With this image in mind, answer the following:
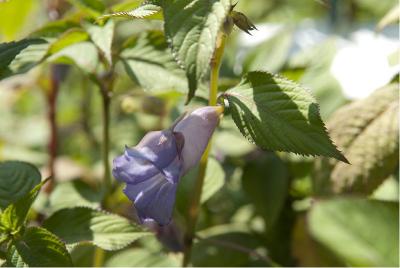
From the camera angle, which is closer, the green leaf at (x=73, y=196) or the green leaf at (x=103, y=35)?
the green leaf at (x=103, y=35)

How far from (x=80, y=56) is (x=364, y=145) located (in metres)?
0.41

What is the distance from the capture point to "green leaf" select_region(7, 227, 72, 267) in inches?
28.4

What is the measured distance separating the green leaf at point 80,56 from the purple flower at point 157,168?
26 cm

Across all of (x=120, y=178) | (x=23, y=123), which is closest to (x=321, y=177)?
(x=120, y=178)

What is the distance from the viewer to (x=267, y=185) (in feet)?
3.88

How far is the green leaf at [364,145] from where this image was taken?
0.92 metres

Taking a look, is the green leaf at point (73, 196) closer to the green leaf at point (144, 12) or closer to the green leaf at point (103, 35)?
the green leaf at point (103, 35)

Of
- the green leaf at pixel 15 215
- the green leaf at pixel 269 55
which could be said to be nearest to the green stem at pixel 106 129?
the green leaf at pixel 15 215

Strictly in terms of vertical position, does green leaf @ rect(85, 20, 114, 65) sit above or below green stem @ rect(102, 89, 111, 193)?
above

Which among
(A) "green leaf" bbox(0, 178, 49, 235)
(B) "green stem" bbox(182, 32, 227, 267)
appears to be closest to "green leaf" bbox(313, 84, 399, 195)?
(B) "green stem" bbox(182, 32, 227, 267)

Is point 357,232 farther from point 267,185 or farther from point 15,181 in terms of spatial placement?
point 267,185

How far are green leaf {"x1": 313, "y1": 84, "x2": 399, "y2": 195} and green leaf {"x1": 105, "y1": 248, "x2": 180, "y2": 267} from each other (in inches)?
9.0

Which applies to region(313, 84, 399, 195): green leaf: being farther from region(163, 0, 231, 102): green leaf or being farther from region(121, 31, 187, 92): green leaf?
region(163, 0, 231, 102): green leaf

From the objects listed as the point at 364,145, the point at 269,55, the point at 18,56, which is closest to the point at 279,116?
the point at 364,145
